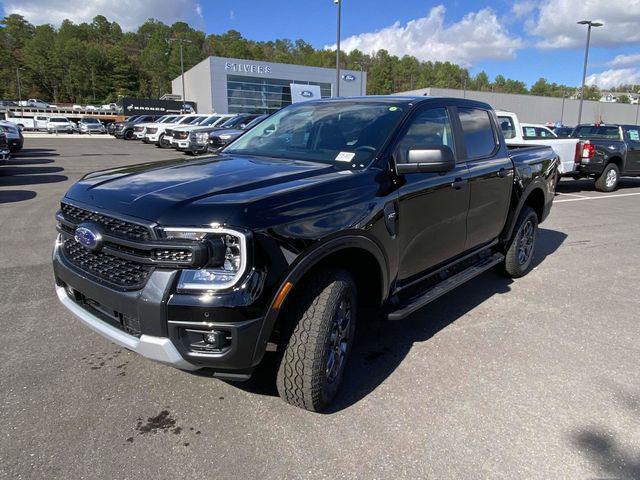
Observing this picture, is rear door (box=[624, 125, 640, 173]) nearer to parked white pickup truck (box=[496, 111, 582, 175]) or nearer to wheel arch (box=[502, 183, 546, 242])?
parked white pickup truck (box=[496, 111, 582, 175])

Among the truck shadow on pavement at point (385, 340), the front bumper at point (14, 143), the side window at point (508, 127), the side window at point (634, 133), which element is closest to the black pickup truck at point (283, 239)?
the truck shadow on pavement at point (385, 340)

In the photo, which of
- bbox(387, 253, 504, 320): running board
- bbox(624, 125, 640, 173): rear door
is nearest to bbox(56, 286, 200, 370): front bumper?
bbox(387, 253, 504, 320): running board

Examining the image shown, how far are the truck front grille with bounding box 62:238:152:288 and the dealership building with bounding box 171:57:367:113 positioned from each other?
5379 cm

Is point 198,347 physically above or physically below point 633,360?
above

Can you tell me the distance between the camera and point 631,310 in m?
4.59

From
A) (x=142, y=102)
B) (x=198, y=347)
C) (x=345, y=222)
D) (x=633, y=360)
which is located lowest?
(x=633, y=360)

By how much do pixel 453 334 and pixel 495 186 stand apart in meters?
1.52

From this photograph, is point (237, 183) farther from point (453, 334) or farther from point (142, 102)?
point (142, 102)

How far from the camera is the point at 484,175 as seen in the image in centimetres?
427

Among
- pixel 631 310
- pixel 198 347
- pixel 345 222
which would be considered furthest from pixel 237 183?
pixel 631 310

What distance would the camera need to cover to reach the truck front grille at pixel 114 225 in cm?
235

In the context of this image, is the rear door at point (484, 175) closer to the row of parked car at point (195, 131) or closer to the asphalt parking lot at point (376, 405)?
the asphalt parking lot at point (376, 405)

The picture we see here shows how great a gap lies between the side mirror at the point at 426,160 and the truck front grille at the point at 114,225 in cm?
166

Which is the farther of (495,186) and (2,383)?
(495,186)
